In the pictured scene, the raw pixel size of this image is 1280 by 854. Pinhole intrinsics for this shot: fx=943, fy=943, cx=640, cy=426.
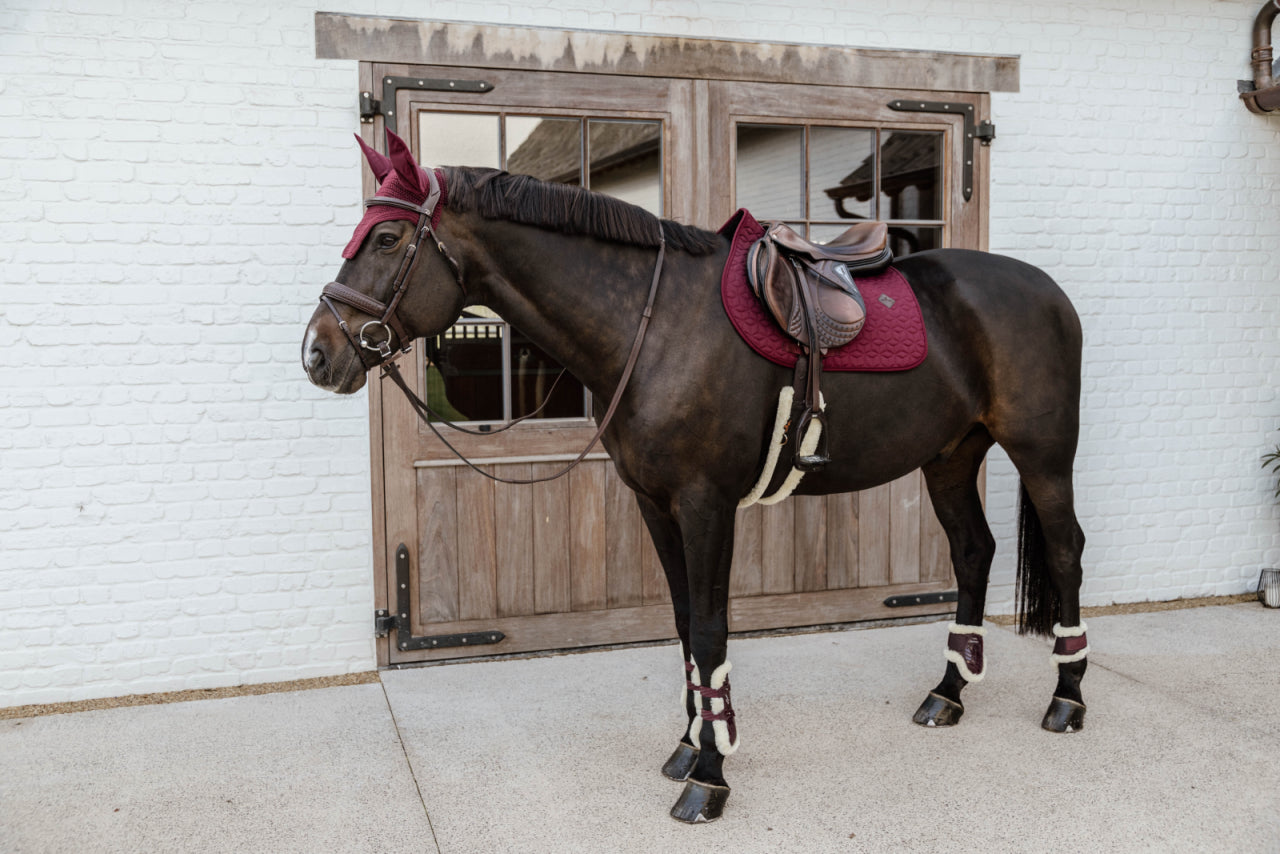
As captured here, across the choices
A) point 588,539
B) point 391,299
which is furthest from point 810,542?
point 391,299

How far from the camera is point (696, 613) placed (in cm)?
241

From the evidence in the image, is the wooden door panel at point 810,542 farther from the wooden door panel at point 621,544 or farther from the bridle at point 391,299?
the bridle at point 391,299

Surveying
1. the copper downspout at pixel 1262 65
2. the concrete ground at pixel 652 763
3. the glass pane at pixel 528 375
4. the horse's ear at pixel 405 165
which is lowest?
the concrete ground at pixel 652 763

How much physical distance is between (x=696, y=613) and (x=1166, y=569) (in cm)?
311

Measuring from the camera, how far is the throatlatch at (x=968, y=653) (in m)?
3.01

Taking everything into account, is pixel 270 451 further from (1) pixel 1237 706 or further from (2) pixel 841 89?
(1) pixel 1237 706

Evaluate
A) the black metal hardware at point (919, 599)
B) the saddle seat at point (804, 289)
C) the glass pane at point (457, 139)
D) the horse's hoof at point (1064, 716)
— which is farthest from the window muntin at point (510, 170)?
the horse's hoof at point (1064, 716)

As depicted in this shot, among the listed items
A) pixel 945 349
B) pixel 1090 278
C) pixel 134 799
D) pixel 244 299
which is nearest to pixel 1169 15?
pixel 1090 278

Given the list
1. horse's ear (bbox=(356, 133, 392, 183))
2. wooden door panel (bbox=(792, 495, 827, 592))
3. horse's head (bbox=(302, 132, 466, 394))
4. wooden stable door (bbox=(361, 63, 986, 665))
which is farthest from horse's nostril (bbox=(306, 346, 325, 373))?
wooden door panel (bbox=(792, 495, 827, 592))

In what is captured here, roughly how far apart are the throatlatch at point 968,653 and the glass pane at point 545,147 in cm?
215

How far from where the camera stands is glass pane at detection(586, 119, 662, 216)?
3.66 meters

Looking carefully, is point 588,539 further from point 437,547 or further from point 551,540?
point 437,547

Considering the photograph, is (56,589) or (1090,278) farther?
(1090,278)

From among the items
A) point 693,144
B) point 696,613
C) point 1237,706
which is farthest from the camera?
point 693,144
